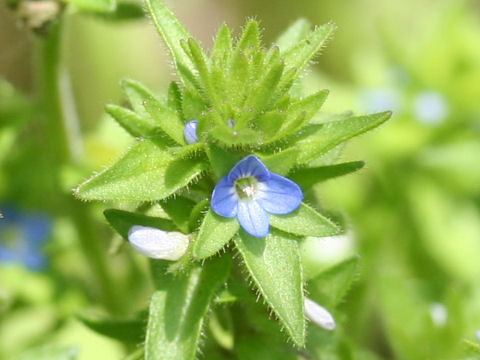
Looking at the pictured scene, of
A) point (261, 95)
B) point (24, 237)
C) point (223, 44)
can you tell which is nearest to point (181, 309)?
point (261, 95)

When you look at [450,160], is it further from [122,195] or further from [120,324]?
[122,195]

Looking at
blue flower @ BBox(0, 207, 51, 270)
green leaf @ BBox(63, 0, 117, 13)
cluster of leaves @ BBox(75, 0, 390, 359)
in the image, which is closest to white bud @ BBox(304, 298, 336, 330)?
cluster of leaves @ BBox(75, 0, 390, 359)

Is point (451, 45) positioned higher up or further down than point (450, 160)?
higher up

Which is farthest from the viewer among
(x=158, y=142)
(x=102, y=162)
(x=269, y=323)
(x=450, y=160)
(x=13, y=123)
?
(x=450, y=160)

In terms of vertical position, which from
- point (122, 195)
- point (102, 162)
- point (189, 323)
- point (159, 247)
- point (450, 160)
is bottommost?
point (450, 160)

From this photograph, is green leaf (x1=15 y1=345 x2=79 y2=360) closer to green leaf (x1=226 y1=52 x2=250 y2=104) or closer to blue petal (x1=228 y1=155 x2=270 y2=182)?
blue petal (x1=228 y1=155 x2=270 y2=182)

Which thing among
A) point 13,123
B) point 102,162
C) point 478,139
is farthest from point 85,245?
point 478,139

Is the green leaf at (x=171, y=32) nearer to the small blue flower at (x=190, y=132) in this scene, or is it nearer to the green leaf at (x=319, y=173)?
the small blue flower at (x=190, y=132)
